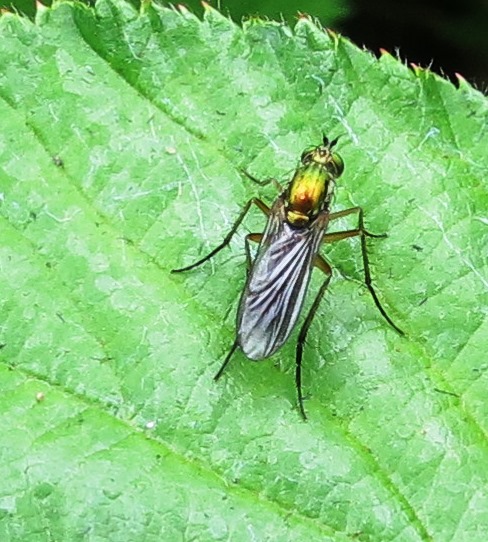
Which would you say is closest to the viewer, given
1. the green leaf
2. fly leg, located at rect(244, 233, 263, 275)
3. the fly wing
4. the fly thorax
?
the green leaf

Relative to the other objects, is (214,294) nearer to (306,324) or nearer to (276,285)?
(276,285)

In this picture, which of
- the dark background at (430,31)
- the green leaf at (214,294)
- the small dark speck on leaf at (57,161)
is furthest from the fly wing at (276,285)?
the dark background at (430,31)

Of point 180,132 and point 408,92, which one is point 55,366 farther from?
point 408,92

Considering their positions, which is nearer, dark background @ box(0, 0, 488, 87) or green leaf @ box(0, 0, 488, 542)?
green leaf @ box(0, 0, 488, 542)

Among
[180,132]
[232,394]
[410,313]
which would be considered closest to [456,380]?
[410,313]

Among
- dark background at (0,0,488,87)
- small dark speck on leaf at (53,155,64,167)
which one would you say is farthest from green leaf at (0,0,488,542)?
dark background at (0,0,488,87)

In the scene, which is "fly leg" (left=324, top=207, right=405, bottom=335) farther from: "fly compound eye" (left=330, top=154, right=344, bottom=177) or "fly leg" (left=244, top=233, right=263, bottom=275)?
"fly leg" (left=244, top=233, right=263, bottom=275)

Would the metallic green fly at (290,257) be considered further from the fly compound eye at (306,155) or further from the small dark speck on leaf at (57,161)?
the small dark speck on leaf at (57,161)

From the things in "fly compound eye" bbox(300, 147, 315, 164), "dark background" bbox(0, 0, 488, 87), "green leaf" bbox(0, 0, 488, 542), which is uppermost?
"dark background" bbox(0, 0, 488, 87)

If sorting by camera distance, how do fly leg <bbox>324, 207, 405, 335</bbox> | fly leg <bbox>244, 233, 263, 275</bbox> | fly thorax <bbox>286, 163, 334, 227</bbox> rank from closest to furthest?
fly leg <bbox>324, 207, 405, 335</bbox> → fly leg <bbox>244, 233, 263, 275</bbox> → fly thorax <bbox>286, 163, 334, 227</bbox>
